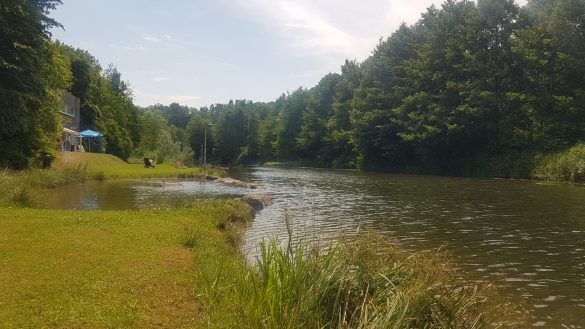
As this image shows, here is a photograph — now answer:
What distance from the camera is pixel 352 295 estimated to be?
283 inches

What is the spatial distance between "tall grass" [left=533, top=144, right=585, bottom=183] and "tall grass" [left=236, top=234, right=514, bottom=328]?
37.4 meters

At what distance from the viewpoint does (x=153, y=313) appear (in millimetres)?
7156

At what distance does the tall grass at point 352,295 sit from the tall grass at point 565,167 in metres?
37.4

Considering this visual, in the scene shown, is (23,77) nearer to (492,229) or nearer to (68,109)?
(492,229)

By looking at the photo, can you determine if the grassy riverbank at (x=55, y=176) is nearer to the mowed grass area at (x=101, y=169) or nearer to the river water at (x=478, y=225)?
the mowed grass area at (x=101, y=169)

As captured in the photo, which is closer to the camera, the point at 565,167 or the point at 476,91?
the point at 565,167

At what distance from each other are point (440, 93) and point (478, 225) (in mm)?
42167

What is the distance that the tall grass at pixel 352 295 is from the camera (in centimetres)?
629

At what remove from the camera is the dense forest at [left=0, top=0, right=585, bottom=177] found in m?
32.0

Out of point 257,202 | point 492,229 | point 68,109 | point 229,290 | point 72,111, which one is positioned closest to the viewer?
point 229,290

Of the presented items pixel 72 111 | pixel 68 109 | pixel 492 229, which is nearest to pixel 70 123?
pixel 68 109

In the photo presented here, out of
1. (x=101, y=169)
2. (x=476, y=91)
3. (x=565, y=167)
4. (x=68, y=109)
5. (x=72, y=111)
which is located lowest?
(x=101, y=169)

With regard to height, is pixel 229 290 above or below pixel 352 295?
below

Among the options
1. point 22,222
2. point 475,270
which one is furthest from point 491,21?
point 22,222
